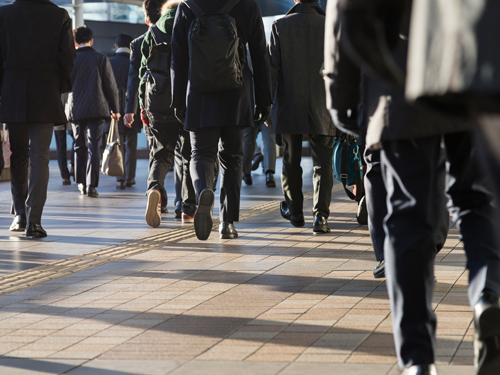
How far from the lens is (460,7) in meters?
1.32

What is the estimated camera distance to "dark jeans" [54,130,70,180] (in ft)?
39.5

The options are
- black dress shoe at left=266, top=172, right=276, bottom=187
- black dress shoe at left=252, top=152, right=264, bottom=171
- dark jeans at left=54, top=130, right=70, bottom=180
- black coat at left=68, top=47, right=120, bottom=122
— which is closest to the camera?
black coat at left=68, top=47, right=120, bottom=122

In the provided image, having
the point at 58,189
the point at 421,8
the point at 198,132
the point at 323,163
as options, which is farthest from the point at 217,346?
the point at 58,189

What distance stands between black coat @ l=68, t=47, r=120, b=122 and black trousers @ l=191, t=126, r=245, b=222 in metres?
4.19

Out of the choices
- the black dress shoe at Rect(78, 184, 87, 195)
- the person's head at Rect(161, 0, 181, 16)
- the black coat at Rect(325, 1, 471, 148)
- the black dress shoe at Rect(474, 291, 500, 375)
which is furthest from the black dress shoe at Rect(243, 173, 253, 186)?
the black dress shoe at Rect(474, 291, 500, 375)

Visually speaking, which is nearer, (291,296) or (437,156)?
(437,156)

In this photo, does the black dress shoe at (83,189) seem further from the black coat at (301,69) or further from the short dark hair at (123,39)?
the black coat at (301,69)

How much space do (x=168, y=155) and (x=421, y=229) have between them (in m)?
5.46

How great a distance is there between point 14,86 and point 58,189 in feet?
16.4

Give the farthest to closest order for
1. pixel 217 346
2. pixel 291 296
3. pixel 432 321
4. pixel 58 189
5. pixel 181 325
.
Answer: pixel 58 189 < pixel 291 296 < pixel 181 325 < pixel 217 346 < pixel 432 321

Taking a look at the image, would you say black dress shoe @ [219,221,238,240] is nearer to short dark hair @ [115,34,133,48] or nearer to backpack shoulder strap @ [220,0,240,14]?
backpack shoulder strap @ [220,0,240,14]

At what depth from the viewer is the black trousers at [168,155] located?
24.5 ft

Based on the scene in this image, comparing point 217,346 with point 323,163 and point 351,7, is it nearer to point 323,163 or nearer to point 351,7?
point 351,7

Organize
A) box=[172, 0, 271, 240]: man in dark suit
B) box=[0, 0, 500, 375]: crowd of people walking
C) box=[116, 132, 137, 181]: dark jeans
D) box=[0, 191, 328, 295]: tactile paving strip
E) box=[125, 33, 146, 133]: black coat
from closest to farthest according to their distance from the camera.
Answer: box=[0, 0, 500, 375]: crowd of people walking < box=[0, 191, 328, 295]: tactile paving strip < box=[172, 0, 271, 240]: man in dark suit < box=[125, 33, 146, 133]: black coat < box=[116, 132, 137, 181]: dark jeans
